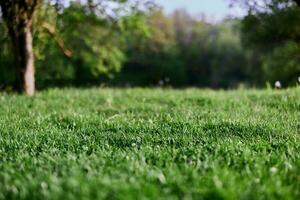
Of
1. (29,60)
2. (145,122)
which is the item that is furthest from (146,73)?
(145,122)

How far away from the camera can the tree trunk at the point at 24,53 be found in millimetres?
13641

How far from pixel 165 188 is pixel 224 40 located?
6293 cm

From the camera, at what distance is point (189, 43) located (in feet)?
224

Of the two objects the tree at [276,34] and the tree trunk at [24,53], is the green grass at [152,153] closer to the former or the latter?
the tree trunk at [24,53]

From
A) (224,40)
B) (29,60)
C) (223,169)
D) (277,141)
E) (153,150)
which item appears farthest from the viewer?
(224,40)

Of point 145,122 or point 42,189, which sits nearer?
point 42,189

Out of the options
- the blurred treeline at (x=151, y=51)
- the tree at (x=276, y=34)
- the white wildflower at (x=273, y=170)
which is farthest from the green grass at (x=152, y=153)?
the tree at (x=276, y=34)

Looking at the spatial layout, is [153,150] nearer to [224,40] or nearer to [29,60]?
[29,60]

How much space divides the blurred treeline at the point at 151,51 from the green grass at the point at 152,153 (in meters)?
7.20

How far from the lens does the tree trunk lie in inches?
537

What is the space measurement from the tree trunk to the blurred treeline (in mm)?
1032

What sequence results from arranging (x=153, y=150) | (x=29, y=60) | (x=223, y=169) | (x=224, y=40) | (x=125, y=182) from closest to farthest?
(x=125, y=182), (x=223, y=169), (x=153, y=150), (x=29, y=60), (x=224, y=40)

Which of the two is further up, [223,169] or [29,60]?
[29,60]

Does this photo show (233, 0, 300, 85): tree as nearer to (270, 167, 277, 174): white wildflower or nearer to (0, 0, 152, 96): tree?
(0, 0, 152, 96): tree
